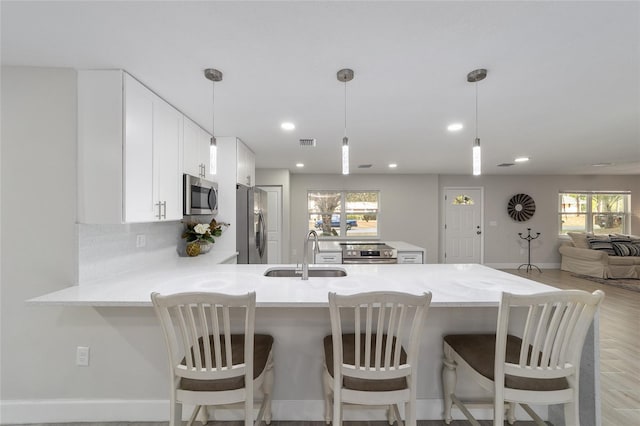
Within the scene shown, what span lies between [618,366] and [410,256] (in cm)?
220

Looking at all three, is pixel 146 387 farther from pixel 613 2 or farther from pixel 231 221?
pixel 613 2

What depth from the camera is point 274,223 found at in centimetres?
605

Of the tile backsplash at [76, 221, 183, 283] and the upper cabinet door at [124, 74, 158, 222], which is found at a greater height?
the upper cabinet door at [124, 74, 158, 222]

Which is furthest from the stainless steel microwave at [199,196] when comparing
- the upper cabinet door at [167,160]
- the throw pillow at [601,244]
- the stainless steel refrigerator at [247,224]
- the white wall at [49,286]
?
the throw pillow at [601,244]

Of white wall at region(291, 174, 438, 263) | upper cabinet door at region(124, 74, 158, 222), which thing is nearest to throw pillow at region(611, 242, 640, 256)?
white wall at region(291, 174, 438, 263)

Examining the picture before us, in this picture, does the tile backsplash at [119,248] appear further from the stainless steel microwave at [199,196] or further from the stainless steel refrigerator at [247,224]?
the stainless steel refrigerator at [247,224]

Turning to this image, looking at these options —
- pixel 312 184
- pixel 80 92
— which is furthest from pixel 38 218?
pixel 312 184

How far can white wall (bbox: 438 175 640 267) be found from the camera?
6926 mm

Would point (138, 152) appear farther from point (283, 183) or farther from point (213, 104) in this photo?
point (283, 183)

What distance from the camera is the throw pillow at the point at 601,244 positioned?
5.88 meters

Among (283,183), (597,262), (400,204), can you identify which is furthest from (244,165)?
(597,262)

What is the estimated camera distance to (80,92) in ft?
6.16

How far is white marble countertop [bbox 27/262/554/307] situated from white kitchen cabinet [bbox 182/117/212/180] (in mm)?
1062

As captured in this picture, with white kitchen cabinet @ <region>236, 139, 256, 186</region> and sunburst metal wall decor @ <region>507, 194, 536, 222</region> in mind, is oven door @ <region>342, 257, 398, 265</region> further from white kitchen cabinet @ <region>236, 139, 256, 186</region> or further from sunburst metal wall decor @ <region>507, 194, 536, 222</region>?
sunburst metal wall decor @ <region>507, 194, 536, 222</region>
